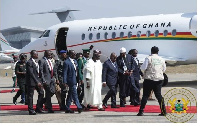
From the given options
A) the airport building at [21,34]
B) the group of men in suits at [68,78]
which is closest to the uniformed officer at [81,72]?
the group of men in suits at [68,78]

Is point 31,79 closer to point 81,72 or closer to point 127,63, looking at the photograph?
point 81,72

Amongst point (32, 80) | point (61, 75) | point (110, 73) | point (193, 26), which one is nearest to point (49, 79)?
point (32, 80)

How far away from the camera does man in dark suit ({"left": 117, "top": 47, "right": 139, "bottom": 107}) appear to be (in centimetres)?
1573

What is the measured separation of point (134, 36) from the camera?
24.4 m

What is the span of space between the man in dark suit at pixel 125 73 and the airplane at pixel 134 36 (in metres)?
7.04

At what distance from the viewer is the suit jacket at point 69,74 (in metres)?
14.0

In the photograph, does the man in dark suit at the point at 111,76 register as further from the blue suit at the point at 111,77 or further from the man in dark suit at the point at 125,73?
the man in dark suit at the point at 125,73

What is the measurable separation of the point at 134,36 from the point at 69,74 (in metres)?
10.8

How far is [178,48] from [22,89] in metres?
8.97

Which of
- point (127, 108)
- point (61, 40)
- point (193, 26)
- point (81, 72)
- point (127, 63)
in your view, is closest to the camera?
point (127, 108)

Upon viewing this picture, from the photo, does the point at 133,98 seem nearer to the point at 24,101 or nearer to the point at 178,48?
the point at 24,101

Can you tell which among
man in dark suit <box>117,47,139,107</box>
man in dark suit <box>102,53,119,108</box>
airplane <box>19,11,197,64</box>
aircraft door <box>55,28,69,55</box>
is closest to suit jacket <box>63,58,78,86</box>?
man in dark suit <box>102,53,119,108</box>

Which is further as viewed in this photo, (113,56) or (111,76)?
(113,56)

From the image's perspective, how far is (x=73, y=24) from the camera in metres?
27.0
